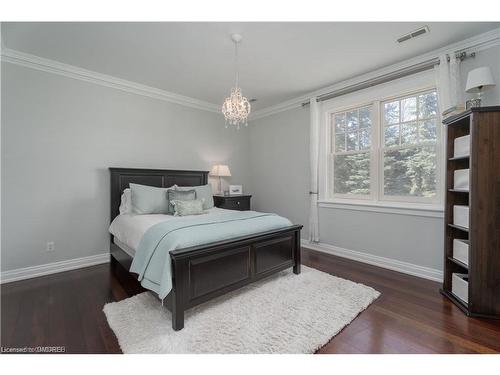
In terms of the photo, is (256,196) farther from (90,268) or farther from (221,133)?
(90,268)

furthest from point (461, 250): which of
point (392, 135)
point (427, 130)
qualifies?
point (392, 135)

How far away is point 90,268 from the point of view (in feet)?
10.0

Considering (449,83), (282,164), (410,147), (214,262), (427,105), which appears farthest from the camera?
(282,164)

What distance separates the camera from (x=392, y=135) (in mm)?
3146

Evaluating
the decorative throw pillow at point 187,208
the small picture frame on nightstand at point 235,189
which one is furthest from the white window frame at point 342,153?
the decorative throw pillow at point 187,208

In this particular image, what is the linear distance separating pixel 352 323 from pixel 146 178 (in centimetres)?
315

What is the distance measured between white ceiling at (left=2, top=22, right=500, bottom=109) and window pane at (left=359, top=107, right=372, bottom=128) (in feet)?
1.74

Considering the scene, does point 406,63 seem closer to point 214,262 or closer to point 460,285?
point 460,285

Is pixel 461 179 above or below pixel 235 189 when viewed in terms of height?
above

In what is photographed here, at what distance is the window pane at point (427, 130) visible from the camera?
2.80 m

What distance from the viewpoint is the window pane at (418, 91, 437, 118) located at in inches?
110

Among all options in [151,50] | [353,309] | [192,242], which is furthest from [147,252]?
[151,50]

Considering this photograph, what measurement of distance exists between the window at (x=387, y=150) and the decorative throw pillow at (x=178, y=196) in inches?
87.8
